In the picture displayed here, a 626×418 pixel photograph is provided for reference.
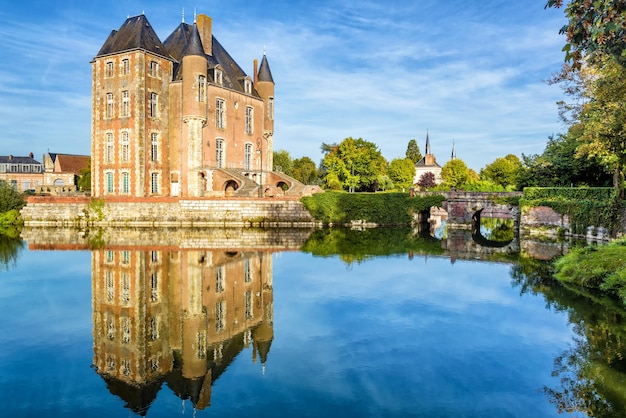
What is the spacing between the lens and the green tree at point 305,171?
6906 centimetres

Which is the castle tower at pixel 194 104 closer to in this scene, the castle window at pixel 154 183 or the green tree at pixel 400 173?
the castle window at pixel 154 183

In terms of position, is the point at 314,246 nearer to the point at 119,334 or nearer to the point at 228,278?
the point at 228,278

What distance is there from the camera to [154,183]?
37.0 metres

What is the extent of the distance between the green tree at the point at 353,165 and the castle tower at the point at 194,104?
22604 mm

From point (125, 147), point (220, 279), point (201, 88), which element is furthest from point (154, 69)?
point (220, 279)

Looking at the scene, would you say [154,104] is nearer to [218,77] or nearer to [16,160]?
[218,77]

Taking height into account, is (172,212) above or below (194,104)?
below

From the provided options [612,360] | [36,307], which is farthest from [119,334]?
[612,360]

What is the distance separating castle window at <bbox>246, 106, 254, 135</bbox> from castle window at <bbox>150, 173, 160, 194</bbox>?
8628mm

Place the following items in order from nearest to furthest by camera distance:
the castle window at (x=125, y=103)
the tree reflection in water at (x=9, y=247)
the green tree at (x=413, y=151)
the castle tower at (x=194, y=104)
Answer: the tree reflection in water at (x=9, y=247) → the castle tower at (x=194, y=104) → the castle window at (x=125, y=103) → the green tree at (x=413, y=151)

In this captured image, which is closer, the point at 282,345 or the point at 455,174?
the point at 282,345

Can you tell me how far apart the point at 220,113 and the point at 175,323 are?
30.7m

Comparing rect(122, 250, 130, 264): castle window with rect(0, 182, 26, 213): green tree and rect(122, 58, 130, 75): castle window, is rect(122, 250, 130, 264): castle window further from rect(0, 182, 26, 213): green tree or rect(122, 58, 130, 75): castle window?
rect(0, 182, 26, 213): green tree

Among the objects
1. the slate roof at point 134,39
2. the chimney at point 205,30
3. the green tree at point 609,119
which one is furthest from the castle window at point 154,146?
the green tree at point 609,119
